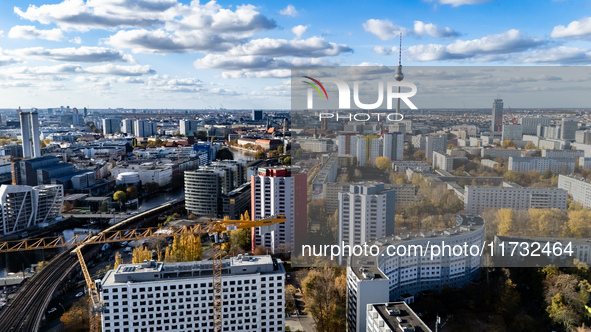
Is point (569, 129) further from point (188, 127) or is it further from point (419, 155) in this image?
point (188, 127)

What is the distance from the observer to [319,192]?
5.97m

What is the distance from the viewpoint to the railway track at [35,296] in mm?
4961

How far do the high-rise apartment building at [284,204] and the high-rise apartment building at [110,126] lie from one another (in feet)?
80.4

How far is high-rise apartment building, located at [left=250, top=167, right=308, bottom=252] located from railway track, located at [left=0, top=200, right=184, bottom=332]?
Answer: 2815mm

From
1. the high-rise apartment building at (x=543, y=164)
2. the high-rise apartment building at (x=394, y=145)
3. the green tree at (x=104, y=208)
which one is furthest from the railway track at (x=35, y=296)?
the high-rise apartment building at (x=543, y=164)

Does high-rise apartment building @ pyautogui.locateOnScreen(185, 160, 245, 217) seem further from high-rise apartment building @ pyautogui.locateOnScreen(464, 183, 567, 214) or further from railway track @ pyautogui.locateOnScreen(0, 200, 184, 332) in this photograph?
high-rise apartment building @ pyautogui.locateOnScreen(464, 183, 567, 214)

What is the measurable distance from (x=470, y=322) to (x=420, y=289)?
1036 millimetres

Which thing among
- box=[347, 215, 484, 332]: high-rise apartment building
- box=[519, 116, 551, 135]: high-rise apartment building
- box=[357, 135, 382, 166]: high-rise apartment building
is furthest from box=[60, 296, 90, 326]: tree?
box=[519, 116, 551, 135]: high-rise apartment building

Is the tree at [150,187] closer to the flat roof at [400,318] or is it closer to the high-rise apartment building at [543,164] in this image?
the high-rise apartment building at [543,164]

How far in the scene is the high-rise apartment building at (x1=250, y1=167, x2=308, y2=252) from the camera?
6.84 metres

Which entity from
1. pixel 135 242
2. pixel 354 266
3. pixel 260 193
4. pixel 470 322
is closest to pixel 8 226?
pixel 135 242

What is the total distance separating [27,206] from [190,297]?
6256mm

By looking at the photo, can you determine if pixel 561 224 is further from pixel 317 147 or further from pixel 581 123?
pixel 317 147

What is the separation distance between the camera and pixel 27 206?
28.9 ft
